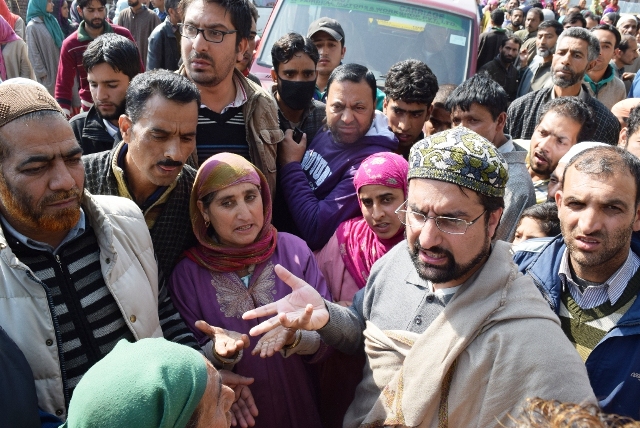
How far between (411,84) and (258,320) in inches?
71.1

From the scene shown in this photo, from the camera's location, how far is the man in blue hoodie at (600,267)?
7.07 ft

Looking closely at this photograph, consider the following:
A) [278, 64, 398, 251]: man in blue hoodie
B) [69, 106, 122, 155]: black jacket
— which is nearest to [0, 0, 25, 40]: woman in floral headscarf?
[69, 106, 122, 155]: black jacket

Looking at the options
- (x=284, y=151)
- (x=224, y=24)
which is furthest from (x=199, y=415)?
(x=224, y=24)

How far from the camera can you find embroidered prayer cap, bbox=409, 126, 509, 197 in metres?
1.97

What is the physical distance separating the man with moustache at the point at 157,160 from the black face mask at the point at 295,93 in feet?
3.41

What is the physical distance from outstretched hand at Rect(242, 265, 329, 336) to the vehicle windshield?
3.50m

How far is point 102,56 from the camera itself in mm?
3539

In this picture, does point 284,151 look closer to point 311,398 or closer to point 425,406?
point 311,398

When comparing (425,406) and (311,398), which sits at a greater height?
(425,406)

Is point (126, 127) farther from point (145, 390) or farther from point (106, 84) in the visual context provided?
point (145, 390)

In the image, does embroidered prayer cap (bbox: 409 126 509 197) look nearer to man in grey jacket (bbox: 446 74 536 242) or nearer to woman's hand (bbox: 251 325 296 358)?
woman's hand (bbox: 251 325 296 358)

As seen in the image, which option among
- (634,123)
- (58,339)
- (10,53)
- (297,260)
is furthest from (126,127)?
(10,53)

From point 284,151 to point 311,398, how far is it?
138 cm

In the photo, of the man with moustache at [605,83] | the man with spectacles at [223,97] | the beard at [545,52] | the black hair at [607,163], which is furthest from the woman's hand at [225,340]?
the beard at [545,52]
